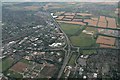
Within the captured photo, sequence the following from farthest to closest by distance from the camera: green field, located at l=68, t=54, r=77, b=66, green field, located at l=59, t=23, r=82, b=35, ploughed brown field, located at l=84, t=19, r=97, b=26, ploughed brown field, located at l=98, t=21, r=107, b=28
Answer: ploughed brown field, located at l=84, t=19, r=97, b=26 < ploughed brown field, located at l=98, t=21, r=107, b=28 < green field, located at l=59, t=23, r=82, b=35 < green field, located at l=68, t=54, r=77, b=66

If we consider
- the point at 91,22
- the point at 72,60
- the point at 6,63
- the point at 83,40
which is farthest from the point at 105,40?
the point at 6,63

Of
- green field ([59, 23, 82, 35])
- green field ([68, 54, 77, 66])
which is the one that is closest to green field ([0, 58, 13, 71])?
green field ([68, 54, 77, 66])

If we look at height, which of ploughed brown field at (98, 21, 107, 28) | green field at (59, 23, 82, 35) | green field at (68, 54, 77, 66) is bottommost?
green field at (68, 54, 77, 66)

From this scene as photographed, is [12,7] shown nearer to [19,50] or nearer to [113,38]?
[19,50]

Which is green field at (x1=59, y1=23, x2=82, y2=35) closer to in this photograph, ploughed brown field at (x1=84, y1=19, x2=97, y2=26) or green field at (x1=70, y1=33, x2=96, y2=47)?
green field at (x1=70, y1=33, x2=96, y2=47)

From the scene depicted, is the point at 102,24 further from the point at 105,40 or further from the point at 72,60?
the point at 72,60

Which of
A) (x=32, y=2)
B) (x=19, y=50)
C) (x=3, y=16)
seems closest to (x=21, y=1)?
(x=32, y=2)
